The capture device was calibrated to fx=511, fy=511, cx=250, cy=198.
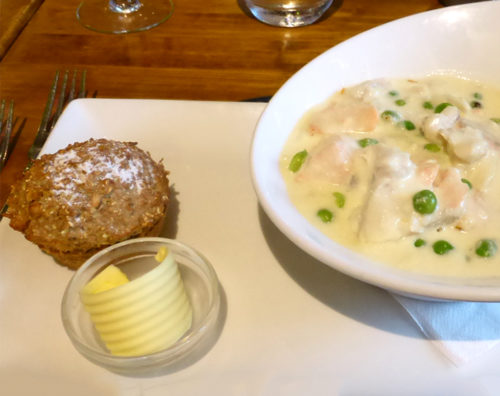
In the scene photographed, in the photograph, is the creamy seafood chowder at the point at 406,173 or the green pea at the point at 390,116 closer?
the creamy seafood chowder at the point at 406,173

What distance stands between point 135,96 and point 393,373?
191cm

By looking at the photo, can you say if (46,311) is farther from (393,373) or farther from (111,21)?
(111,21)

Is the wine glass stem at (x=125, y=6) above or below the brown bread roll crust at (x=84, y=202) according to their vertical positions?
below

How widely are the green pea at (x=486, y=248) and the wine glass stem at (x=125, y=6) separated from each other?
2.81 m

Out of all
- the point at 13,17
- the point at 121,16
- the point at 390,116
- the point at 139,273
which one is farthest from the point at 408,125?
the point at 13,17

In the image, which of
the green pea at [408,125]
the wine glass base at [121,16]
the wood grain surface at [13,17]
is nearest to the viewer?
the green pea at [408,125]

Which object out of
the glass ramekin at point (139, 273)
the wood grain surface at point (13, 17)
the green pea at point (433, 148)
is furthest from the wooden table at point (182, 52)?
the green pea at point (433, 148)

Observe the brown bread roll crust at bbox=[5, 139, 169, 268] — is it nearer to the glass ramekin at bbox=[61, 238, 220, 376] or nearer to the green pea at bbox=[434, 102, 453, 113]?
the glass ramekin at bbox=[61, 238, 220, 376]

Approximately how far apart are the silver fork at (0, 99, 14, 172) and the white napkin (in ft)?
6.01

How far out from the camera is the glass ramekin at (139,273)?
1.47 m

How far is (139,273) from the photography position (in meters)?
1.77

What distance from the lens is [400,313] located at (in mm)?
1596

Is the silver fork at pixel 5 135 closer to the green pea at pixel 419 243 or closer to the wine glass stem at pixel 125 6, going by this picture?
the wine glass stem at pixel 125 6

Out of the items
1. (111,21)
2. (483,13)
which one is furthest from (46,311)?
(111,21)
